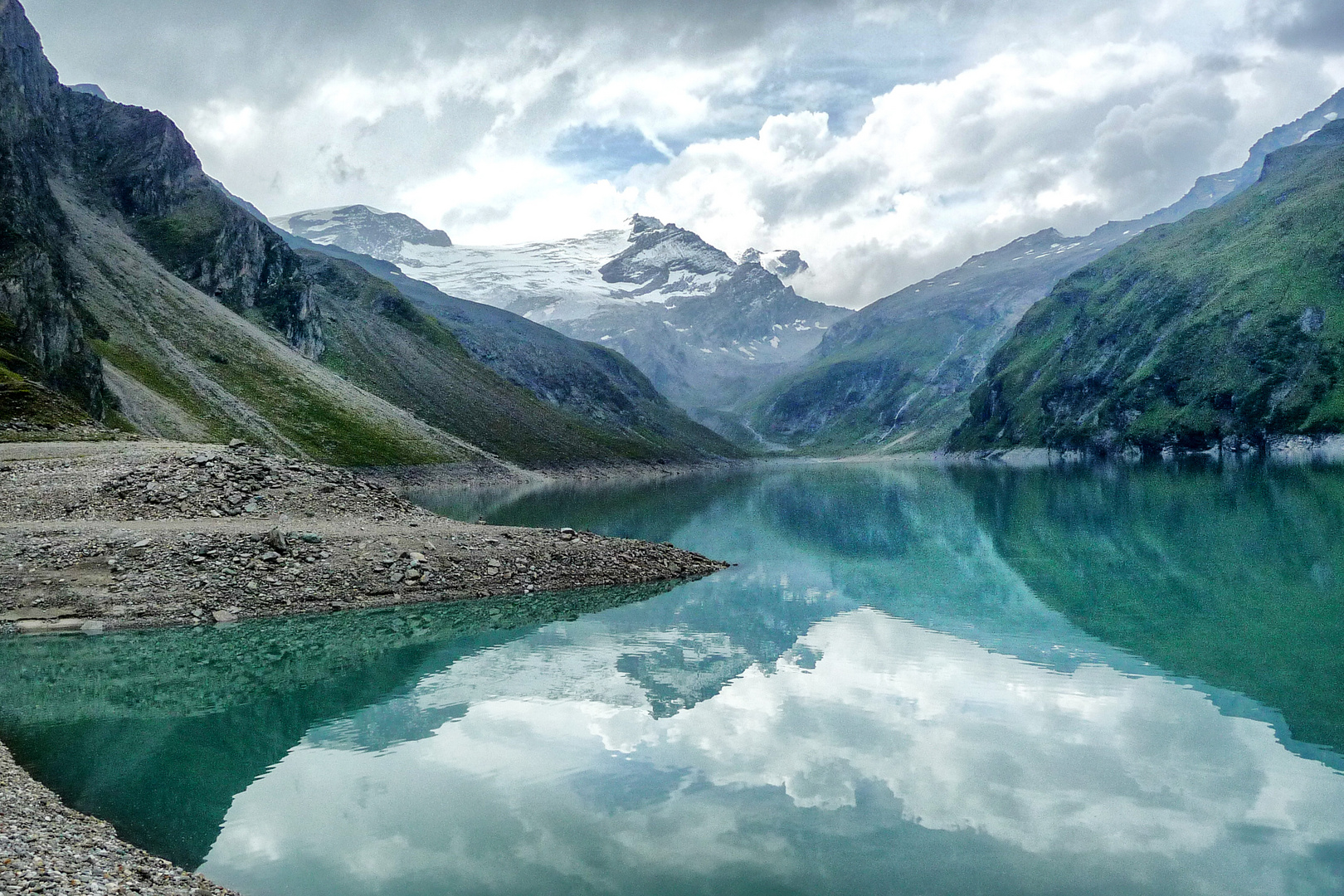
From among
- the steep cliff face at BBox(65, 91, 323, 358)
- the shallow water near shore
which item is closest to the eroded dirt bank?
the shallow water near shore

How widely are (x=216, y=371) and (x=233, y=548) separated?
110730 millimetres

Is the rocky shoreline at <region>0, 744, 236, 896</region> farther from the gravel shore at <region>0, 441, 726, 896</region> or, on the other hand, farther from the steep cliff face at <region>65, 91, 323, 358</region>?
the steep cliff face at <region>65, 91, 323, 358</region>

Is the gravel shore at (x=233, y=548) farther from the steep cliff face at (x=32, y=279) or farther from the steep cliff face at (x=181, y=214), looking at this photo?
the steep cliff face at (x=181, y=214)

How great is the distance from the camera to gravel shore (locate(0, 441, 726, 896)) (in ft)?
110

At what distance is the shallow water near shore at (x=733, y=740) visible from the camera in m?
14.9

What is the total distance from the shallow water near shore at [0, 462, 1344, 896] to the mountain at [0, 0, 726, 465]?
5023 cm

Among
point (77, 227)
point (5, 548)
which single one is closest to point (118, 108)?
point (77, 227)

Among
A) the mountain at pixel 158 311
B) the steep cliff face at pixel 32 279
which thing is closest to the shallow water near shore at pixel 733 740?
the mountain at pixel 158 311

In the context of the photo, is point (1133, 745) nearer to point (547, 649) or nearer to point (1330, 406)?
point (547, 649)

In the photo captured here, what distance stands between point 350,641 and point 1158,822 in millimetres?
27286

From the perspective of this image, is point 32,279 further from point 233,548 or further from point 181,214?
point 181,214

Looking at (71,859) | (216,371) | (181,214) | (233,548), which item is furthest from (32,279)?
(181,214)

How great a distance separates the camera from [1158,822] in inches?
633

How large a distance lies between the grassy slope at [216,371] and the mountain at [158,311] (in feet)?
1.27
